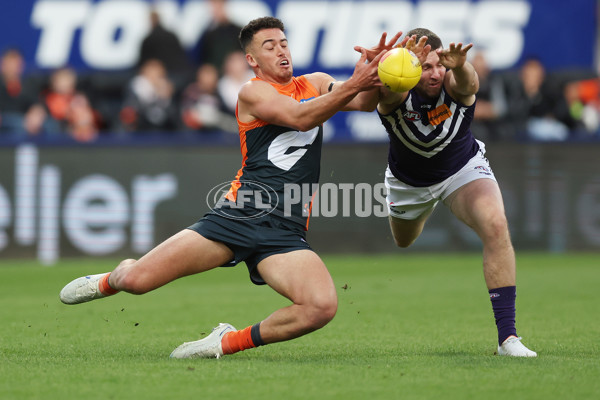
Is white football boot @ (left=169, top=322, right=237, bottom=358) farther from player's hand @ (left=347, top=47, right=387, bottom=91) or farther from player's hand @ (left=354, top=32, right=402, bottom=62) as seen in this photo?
player's hand @ (left=354, top=32, right=402, bottom=62)

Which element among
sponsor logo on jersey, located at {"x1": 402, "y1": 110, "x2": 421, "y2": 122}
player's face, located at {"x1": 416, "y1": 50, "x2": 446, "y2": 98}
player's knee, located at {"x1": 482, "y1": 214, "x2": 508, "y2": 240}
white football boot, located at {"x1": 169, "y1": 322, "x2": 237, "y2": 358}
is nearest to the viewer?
white football boot, located at {"x1": 169, "y1": 322, "x2": 237, "y2": 358}

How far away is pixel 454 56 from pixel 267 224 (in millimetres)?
1727

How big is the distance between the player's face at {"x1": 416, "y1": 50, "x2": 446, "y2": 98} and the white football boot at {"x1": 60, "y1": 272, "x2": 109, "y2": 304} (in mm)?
2728

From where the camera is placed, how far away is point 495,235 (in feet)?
22.0

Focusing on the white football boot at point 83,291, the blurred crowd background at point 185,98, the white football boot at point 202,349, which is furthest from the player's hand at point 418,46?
the blurred crowd background at point 185,98

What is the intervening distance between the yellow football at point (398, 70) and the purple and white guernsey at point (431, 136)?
2.45 ft

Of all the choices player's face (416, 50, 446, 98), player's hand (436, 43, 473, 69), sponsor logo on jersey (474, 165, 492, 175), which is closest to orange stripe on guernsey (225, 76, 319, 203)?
player's face (416, 50, 446, 98)

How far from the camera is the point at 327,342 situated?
7.31 meters

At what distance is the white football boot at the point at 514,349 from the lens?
6.38 metres

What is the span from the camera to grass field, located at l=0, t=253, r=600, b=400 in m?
5.28

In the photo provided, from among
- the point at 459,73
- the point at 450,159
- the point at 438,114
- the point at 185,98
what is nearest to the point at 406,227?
the point at 450,159

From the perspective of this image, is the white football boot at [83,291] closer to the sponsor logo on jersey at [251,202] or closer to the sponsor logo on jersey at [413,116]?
the sponsor logo on jersey at [251,202]

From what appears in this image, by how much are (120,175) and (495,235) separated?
28.5ft

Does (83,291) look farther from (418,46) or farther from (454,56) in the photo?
(454,56)
